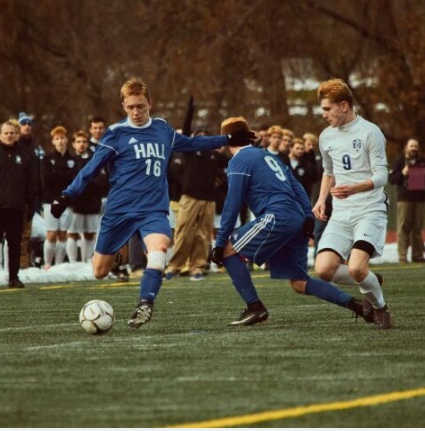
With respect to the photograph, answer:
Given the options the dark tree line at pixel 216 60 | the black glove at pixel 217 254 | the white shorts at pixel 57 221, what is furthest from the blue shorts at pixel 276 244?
the dark tree line at pixel 216 60

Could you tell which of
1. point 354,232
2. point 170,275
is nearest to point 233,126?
point 354,232

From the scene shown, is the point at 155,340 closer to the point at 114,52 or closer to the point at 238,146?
the point at 238,146

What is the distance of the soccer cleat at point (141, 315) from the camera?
447 inches

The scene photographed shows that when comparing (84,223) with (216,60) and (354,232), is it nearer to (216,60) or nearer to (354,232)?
(354,232)

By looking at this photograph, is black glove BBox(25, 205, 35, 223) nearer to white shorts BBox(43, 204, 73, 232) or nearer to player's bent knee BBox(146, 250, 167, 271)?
white shorts BBox(43, 204, 73, 232)

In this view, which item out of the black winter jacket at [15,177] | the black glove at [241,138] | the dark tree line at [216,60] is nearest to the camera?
the black glove at [241,138]

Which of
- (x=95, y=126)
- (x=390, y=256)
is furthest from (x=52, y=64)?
(x=95, y=126)

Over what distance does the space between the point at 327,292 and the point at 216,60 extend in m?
22.9

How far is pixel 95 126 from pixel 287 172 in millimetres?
8646

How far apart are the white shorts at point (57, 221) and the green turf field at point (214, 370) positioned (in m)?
6.89

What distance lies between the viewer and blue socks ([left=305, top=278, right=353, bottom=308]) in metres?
11.7

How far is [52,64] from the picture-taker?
35656 mm

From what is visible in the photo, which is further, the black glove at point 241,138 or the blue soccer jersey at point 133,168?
the black glove at point 241,138

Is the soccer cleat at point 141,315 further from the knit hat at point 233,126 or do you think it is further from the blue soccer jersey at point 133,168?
the knit hat at point 233,126
